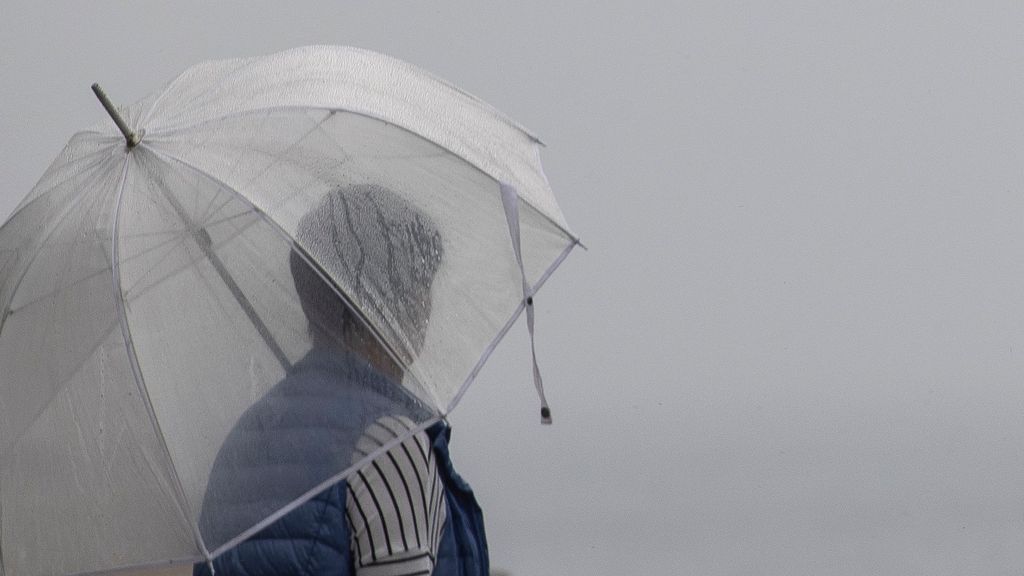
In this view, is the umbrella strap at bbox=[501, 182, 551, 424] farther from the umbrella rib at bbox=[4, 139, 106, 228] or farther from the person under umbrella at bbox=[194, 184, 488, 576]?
the umbrella rib at bbox=[4, 139, 106, 228]

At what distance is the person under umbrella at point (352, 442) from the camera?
1.63 meters

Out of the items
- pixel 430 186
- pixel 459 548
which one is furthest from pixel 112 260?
pixel 459 548

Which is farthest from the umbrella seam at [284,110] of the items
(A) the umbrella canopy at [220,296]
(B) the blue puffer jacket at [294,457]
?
(B) the blue puffer jacket at [294,457]

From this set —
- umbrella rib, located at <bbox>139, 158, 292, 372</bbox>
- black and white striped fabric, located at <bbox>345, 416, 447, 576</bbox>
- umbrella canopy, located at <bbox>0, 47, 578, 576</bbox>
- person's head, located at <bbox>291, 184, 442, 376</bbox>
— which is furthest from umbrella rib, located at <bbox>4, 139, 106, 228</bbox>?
black and white striped fabric, located at <bbox>345, 416, 447, 576</bbox>

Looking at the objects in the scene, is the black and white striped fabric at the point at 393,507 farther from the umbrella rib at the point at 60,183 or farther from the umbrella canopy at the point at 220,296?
the umbrella rib at the point at 60,183

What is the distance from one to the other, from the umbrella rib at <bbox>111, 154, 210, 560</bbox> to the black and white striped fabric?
0.16 metres

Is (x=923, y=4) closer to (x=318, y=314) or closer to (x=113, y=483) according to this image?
(x=318, y=314)

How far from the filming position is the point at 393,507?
1645mm

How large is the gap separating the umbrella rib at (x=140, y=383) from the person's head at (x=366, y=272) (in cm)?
19

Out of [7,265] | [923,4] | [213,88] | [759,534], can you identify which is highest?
[923,4]

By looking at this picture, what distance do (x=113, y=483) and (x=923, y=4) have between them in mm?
1760

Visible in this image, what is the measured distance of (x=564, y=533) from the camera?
2.88 metres

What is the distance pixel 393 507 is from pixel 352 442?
0.08 m

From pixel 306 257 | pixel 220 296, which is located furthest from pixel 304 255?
pixel 220 296
